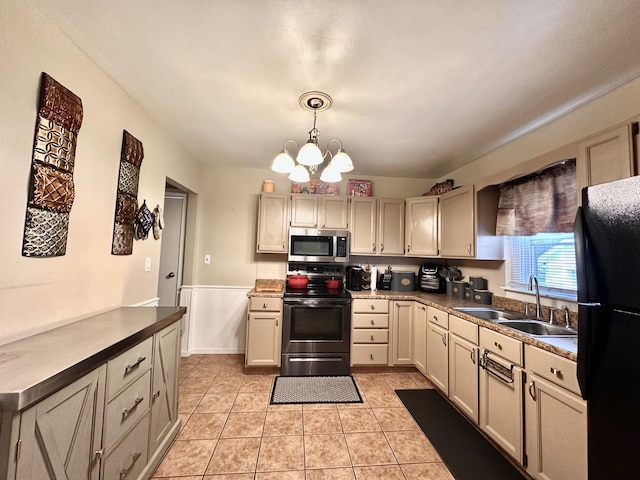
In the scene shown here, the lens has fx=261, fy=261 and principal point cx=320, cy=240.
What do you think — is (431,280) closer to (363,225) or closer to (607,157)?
(363,225)

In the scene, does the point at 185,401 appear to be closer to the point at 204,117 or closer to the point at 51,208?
the point at 51,208

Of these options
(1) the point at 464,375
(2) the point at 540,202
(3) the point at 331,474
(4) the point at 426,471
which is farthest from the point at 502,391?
(2) the point at 540,202

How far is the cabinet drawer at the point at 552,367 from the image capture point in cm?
129

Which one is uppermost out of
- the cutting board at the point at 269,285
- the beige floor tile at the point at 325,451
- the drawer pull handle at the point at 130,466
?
the cutting board at the point at 269,285

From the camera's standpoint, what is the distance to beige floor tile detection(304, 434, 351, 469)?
166cm

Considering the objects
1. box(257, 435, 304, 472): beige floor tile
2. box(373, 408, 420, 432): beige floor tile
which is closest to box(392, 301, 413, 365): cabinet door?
box(373, 408, 420, 432): beige floor tile

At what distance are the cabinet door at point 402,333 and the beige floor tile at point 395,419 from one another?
0.73 metres

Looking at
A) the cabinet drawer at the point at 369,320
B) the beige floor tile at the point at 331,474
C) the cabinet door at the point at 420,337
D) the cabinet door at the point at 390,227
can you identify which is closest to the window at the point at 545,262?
the cabinet door at the point at 420,337

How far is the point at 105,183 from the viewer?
1.68m

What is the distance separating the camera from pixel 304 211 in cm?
323

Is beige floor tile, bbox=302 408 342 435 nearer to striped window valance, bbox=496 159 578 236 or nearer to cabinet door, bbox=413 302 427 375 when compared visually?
cabinet door, bbox=413 302 427 375

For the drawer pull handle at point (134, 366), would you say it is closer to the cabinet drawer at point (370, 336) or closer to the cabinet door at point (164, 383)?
the cabinet door at point (164, 383)

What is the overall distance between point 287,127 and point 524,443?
2.75 meters

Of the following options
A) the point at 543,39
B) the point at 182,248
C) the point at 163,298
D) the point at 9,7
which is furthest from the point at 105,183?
the point at 543,39
